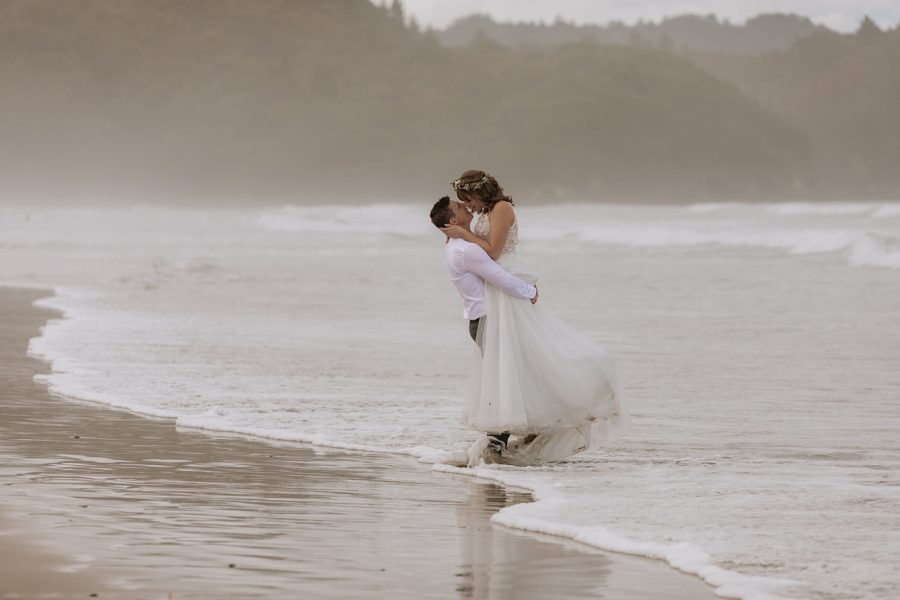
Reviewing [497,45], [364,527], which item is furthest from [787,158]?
[364,527]

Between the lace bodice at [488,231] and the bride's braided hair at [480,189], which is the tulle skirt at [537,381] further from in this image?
the bride's braided hair at [480,189]

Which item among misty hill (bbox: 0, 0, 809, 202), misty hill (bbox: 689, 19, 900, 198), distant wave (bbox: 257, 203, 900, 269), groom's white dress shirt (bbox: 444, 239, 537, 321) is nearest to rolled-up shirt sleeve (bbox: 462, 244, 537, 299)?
groom's white dress shirt (bbox: 444, 239, 537, 321)

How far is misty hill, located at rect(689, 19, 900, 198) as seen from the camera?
520 ft

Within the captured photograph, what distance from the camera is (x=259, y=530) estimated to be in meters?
6.20

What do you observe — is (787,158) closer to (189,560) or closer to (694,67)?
(694,67)

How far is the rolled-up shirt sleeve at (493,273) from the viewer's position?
8258 millimetres

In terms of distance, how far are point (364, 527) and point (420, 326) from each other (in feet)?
34.6

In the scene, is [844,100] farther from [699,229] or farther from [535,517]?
[535,517]

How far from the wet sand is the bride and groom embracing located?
21.1 inches

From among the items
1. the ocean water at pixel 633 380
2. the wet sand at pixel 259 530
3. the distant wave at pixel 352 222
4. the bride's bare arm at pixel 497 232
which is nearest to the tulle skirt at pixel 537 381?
the bride's bare arm at pixel 497 232

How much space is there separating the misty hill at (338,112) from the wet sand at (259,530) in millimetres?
138109

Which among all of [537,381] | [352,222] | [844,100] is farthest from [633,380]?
[844,100]

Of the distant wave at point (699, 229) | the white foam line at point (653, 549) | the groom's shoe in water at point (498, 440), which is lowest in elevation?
the white foam line at point (653, 549)

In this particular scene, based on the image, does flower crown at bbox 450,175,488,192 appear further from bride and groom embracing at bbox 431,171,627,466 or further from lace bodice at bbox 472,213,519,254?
lace bodice at bbox 472,213,519,254
